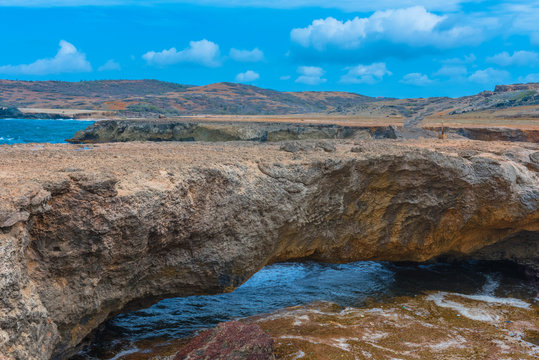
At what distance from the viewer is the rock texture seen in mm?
5934

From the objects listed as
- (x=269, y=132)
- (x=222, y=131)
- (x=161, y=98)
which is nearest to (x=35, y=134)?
(x=222, y=131)

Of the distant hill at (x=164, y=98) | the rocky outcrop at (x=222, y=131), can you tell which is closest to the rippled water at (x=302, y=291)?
the rocky outcrop at (x=222, y=131)

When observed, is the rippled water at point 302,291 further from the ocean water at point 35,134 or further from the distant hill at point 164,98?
the distant hill at point 164,98

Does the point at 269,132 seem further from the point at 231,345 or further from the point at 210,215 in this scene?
the point at 231,345

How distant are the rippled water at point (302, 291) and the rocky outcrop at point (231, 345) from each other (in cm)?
227

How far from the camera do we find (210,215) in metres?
7.76

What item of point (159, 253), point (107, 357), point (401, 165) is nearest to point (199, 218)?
point (159, 253)

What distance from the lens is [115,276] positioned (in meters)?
7.04

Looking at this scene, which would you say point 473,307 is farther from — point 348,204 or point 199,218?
point 199,218

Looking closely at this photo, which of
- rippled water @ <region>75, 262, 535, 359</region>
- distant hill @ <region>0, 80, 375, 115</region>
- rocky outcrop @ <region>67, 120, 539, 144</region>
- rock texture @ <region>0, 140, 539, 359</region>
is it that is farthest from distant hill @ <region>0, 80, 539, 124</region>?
rock texture @ <region>0, 140, 539, 359</region>

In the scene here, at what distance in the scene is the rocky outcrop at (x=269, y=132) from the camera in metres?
20.5

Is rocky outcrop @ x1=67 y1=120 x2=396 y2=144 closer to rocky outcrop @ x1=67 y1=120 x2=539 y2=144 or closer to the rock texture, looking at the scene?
rocky outcrop @ x1=67 y1=120 x2=539 y2=144

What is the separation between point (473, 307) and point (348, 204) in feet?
14.3

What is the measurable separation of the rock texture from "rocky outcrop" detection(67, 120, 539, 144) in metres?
5.40
